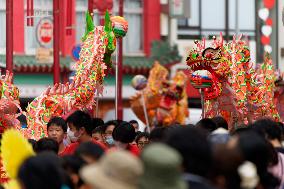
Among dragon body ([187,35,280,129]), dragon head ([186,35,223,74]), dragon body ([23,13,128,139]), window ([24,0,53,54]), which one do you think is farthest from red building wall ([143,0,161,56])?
dragon head ([186,35,223,74])

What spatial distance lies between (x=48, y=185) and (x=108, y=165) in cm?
62

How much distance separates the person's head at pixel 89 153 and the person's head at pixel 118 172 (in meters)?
0.96

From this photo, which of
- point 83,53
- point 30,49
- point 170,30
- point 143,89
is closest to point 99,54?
point 83,53

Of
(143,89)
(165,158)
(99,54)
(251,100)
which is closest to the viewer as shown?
(165,158)

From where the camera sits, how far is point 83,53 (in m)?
16.2

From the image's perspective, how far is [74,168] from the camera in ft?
25.6

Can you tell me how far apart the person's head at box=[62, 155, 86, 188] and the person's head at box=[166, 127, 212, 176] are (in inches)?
31.9

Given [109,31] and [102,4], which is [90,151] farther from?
[102,4]

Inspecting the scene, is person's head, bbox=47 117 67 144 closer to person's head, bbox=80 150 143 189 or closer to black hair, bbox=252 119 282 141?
black hair, bbox=252 119 282 141

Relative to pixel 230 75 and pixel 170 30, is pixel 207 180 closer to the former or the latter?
pixel 230 75

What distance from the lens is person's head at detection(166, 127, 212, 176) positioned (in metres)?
7.09

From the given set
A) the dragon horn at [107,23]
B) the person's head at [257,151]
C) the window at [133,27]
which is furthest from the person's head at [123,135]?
the window at [133,27]

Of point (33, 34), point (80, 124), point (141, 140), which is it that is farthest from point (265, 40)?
point (80, 124)

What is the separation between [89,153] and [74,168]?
0.54 ft
